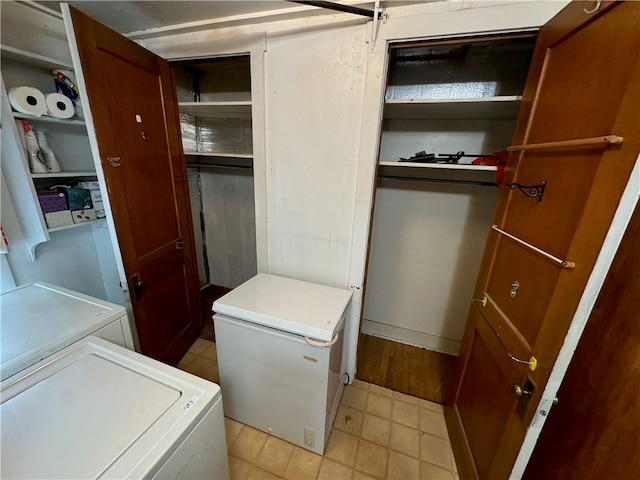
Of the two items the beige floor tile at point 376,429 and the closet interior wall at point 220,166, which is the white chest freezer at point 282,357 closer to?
the beige floor tile at point 376,429

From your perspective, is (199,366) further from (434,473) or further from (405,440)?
(434,473)

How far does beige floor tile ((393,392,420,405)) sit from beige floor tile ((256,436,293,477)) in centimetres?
78

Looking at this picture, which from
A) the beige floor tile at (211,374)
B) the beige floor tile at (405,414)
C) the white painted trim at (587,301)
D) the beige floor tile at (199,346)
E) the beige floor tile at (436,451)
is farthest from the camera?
the beige floor tile at (199,346)

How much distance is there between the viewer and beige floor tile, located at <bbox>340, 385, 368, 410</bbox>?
1.67m

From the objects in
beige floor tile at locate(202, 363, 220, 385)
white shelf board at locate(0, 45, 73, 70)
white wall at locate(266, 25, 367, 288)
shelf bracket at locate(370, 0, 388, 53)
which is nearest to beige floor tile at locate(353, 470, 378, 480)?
white wall at locate(266, 25, 367, 288)

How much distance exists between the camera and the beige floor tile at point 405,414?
158 centimetres

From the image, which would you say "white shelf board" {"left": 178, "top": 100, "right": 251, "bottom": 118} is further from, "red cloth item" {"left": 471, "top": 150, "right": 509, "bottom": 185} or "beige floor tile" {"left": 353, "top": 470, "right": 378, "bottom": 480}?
"beige floor tile" {"left": 353, "top": 470, "right": 378, "bottom": 480}

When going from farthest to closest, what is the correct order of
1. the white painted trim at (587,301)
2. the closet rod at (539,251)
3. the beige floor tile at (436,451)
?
1. the beige floor tile at (436,451)
2. the closet rod at (539,251)
3. the white painted trim at (587,301)

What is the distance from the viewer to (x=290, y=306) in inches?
52.6

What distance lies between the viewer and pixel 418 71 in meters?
1.72

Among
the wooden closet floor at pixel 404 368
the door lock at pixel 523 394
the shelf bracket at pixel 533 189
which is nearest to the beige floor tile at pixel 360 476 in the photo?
the wooden closet floor at pixel 404 368

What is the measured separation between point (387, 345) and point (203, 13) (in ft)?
8.71

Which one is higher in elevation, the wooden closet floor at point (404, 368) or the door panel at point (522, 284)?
the door panel at point (522, 284)

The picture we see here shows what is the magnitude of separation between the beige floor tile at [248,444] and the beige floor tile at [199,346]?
823mm
